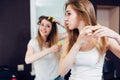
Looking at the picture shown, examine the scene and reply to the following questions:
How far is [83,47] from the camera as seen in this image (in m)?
0.83

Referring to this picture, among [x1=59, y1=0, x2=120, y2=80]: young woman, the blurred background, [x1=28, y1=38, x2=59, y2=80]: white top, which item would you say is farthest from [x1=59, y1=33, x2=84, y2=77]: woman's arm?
the blurred background

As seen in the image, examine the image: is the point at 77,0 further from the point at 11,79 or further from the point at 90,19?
the point at 11,79

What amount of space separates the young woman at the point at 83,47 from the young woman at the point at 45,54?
0.48 meters

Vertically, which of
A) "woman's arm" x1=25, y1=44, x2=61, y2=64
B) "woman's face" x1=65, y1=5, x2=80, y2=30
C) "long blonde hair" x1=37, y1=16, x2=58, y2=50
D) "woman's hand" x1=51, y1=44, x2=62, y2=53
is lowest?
"woman's arm" x1=25, y1=44, x2=61, y2=64

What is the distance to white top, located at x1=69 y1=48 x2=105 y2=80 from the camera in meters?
0.80

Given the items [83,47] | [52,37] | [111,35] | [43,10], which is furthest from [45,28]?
[111,35]

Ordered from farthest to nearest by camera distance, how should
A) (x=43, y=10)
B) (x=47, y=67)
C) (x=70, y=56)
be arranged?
(x=43, y=10), (x=47, y=67), (x=70, y=56)

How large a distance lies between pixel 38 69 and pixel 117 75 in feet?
4.46

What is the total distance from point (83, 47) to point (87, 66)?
9cm

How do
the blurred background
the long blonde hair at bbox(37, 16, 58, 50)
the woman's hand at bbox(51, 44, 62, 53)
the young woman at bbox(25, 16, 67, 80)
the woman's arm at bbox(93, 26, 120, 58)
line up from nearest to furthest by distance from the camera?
the woman's arm at bbox(93, 26, 120, 58) < the woman's hand at bbox(51, 44, 62, 53) < the young woman at bbox(25, 16, 67, 80) < the long blonde hair at bbox(37, 16, 58, 50) < the blurred background

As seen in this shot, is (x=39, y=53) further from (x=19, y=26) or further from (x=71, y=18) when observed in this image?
(x=19, y=26)

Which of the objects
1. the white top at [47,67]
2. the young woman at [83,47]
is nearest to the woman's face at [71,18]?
the young woman at [83,47]

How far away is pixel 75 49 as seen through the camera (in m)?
0.74

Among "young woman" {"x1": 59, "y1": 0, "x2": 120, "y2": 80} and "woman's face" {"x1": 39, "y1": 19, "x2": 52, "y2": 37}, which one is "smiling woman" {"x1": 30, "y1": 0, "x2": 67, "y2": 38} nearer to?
"woman's face" {"x1": 39, "y1": 19, "x2": 52, "y2": 37}
